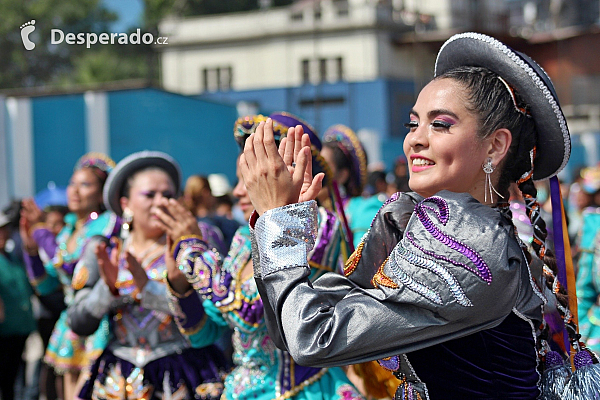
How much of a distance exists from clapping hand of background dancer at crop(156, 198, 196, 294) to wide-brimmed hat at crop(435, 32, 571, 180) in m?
1.68

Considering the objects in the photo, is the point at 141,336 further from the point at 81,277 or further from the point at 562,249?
the point at 562,249

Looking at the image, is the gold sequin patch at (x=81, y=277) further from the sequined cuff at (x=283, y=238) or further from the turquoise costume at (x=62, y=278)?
the sequined cuff at (x=283, y=238)

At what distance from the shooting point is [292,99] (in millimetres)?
29281

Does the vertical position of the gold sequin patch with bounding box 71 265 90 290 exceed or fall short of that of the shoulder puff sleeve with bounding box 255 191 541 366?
it falls short

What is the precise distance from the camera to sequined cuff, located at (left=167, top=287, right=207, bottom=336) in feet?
10.8

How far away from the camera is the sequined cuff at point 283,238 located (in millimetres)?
1798

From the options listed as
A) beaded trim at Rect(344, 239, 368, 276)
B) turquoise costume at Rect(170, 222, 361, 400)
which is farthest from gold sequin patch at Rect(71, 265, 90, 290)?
beaded trim at Rect(344, 239, 368, 276)

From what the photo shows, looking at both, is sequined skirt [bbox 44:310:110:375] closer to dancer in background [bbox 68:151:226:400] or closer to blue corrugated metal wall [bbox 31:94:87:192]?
dancer in background [bbox 68:151:226:400]

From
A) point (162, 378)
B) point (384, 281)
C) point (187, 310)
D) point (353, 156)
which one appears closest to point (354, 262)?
point (384, 281)

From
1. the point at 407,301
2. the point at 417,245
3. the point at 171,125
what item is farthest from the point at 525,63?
the point at 171,125

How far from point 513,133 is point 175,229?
5.94 feet

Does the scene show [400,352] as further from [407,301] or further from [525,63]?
[525,63]

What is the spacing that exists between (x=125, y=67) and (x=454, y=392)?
158ft

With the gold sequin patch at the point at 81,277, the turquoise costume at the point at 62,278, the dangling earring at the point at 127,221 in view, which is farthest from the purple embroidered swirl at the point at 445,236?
the turquoise costume at the point at 62,278
